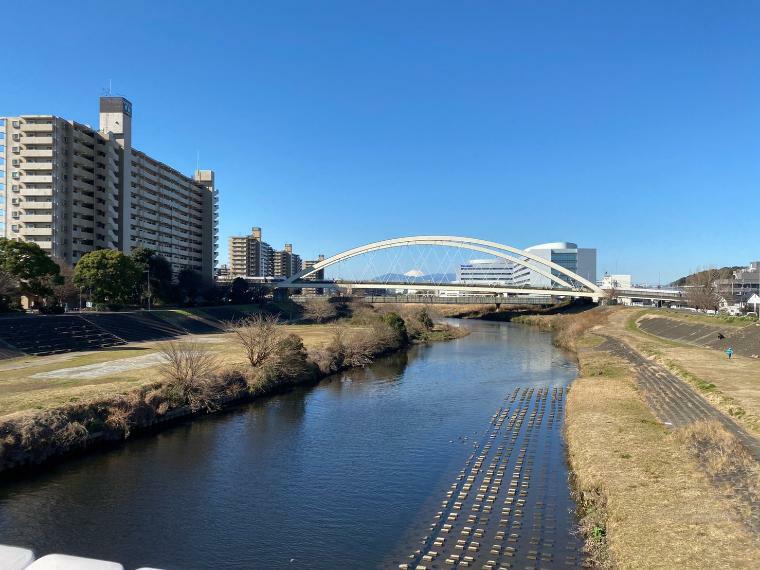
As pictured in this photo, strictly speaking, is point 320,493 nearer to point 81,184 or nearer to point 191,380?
point 191,380

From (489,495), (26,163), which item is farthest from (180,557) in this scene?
(26,163)

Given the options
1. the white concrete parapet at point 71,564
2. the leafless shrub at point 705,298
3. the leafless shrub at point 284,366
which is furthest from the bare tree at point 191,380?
the leafless shrub at point 705,298

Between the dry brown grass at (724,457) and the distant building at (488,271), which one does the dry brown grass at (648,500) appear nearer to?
the dry brown grass at (724,457)

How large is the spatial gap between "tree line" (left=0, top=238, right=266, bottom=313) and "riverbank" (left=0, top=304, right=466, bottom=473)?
10.9 metres

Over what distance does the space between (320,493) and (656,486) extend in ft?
27.9

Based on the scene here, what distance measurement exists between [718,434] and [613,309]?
199 ft

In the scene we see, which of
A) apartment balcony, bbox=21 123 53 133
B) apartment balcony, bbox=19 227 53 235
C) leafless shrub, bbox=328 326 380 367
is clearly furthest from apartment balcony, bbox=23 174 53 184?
leafless shrub, bbox=328 326 380 367

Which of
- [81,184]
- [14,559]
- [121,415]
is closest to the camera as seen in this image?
[14,559]

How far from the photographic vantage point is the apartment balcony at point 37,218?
Answer: 56.3 meters

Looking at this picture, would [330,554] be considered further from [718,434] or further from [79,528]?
[718,434]

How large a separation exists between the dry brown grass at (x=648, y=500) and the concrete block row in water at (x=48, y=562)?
8820mm

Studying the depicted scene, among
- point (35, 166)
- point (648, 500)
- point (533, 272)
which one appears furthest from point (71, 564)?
point (533, 272)

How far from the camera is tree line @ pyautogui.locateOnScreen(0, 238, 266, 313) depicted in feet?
132

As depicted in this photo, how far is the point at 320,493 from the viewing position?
14.6 meters
